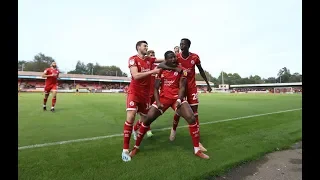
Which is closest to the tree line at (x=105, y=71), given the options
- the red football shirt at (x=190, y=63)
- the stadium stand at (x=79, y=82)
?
the stadium stand at (x=79, y=82)

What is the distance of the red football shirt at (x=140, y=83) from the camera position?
544 centimetres

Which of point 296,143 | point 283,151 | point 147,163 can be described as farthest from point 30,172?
point 296,143

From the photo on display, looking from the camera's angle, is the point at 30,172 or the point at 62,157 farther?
the point at 62,157

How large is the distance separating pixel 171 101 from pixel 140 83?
80 cm

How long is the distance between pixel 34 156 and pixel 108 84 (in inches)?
3125

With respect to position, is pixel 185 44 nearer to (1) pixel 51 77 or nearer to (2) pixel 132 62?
(2) pixel 132 62

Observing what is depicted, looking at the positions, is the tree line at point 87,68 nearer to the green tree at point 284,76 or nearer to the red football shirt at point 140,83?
the green tree at point 284,76

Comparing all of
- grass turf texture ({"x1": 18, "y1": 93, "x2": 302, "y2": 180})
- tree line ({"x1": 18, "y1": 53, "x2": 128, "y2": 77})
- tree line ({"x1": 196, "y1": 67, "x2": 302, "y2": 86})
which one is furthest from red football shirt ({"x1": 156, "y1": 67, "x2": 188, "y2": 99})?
tree line ({"x1": 196, "y1": 67, "x2": 302, "y2": 86})

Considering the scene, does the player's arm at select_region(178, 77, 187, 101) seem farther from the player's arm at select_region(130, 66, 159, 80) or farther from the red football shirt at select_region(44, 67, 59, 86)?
the red football shirt at select_region(44, 67, 59, 86)

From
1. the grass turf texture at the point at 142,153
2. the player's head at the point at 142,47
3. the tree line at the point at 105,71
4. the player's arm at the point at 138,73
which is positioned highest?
the tree line at the point at 105,71

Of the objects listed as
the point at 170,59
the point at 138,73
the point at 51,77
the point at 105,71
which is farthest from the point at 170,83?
the point at 105,71

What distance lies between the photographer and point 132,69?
527cm
